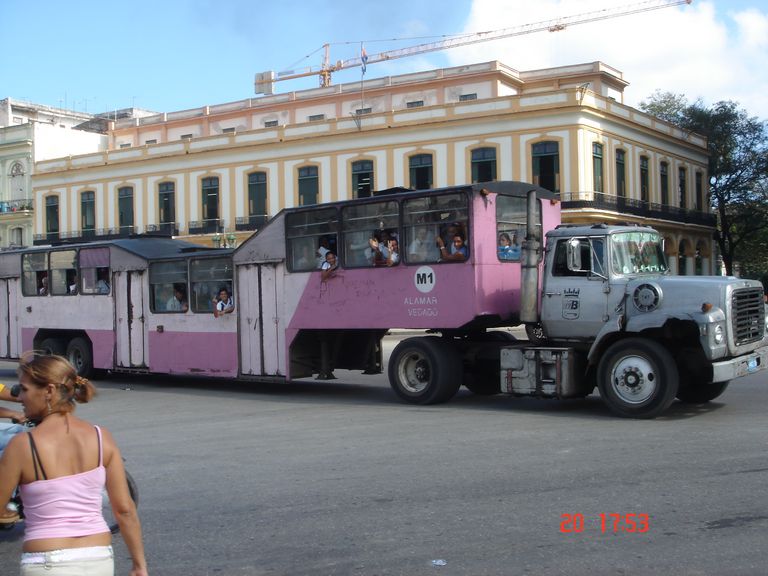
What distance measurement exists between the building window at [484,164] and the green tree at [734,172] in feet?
56.1

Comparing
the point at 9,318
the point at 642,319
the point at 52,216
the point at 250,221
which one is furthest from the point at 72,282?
the point at 52,216

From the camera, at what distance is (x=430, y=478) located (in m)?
8.03

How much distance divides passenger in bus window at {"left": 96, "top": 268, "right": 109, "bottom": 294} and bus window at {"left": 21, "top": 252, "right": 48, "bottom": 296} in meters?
1.92

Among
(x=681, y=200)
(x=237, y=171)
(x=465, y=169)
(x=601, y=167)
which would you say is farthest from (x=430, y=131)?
(x=681, y=200)

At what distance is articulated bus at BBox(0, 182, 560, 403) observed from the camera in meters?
13.1

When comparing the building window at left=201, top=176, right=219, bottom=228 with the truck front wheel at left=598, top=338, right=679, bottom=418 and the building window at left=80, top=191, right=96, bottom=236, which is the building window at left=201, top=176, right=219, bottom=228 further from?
the truck front wheel at left=598, top=338, right=679, bottom=418

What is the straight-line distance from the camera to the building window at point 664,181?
46.2 m

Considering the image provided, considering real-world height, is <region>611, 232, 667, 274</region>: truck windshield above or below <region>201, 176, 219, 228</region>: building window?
below

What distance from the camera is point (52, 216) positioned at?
2104 inches

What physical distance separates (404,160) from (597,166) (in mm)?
9095

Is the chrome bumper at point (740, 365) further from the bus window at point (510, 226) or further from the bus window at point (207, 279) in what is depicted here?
the bus window at point (207, 279)

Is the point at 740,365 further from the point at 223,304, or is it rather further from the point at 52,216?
the point at 52,216
